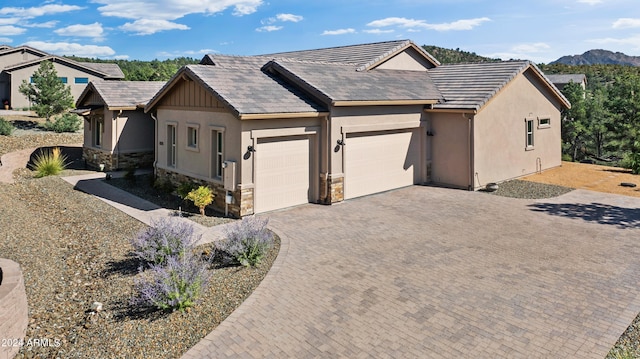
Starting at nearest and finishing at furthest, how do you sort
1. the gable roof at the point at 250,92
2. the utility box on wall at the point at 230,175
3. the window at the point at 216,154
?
the gable roof at the point at 250,92 → the utility box on wall at the point at 230,175 → the window at the point at 216,154

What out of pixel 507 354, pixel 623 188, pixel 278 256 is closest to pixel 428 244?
pixel 278 256

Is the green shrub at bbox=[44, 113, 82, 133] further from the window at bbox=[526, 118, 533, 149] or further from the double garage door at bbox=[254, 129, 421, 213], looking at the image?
the window at bbox=[526, 118, 533, 149]

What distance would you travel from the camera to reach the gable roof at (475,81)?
54.0 feet

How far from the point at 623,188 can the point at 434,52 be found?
66414 millimetres

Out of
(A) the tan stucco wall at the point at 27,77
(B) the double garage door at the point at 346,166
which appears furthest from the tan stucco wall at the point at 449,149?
(A) the tan stucco wall at the point at 27,77

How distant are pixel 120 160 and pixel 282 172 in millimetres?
10455

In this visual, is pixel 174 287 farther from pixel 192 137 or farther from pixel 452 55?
pixel 452 55

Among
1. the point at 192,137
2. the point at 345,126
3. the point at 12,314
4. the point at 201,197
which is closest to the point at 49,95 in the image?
the point at 192,137

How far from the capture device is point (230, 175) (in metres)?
12.3

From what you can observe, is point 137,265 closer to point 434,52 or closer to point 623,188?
point 623,188

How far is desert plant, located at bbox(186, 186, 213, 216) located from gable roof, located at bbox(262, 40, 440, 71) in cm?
869

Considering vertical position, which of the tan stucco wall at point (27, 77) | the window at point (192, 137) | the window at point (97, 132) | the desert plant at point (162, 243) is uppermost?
the tan stucco wall at point (27, 77)

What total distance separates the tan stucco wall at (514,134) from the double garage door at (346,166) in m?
2.54

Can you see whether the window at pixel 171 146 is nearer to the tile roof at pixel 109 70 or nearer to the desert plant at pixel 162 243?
the desert plant at pixel 162 243
